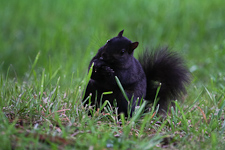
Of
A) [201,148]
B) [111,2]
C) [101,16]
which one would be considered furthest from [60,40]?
[201,148]

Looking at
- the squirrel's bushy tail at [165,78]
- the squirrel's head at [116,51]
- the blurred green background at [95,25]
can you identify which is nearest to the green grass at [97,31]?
the blurred green background at [95,25]

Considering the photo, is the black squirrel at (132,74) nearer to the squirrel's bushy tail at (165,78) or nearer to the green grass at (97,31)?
the squirrel's bushy tail at (165,78)

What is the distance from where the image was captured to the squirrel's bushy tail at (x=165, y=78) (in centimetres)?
323

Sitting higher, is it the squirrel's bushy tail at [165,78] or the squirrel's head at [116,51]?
the squirrel's head at [116,51]

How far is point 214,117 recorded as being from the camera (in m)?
2.75

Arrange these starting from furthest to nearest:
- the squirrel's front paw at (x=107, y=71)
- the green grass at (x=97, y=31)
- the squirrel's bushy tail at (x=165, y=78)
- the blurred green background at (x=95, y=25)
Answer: the blurred green background at (x=95, y=25) → the green grass at (x=97, y=31) → the squirrel's bushy tail at (x=165, y=78) → the squirrel's front paw at (x=107, y=71)

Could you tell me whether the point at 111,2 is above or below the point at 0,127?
above

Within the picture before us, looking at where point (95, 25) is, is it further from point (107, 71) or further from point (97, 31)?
point (107, 71)

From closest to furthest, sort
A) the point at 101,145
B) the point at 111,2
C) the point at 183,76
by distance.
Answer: the point at 101,145 → the point at 183,76 → the point at 111,2

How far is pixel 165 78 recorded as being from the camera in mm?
3258

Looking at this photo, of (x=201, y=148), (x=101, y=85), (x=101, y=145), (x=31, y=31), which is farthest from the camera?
(x=31, y=31)

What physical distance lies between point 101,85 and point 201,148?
1.05m

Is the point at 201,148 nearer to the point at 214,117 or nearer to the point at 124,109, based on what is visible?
the point at 214,117

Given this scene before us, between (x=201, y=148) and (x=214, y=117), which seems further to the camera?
(x=214, y=117)
